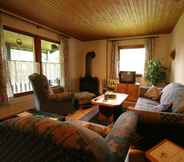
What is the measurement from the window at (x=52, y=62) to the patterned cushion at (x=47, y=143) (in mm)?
3589

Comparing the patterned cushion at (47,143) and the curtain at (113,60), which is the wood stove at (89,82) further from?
the patterned cushion at (47,143)

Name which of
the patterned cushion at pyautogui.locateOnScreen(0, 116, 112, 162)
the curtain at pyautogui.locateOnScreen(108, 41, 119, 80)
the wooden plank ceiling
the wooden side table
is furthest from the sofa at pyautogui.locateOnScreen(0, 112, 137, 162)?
the curtain at pyautogui.locateOnScreen(108, 41, 119, 80)

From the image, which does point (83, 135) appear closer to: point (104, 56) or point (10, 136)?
point (10, 136)

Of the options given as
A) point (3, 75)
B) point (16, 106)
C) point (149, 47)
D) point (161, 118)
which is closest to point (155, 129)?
point (161, 118)

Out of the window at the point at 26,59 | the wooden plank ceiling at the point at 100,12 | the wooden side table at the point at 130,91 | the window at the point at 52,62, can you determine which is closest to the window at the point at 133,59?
the wooden side table at the point at 130,91

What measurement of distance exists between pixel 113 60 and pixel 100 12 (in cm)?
255

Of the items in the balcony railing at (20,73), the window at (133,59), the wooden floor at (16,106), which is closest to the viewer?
the wooden floor at (16,106)

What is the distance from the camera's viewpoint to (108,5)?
8.36 feet

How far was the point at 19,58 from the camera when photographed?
3346 mm

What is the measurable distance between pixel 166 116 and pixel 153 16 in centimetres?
267

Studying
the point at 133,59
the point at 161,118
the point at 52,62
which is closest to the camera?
the point at 161,118

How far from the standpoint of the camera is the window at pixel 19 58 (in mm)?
3149

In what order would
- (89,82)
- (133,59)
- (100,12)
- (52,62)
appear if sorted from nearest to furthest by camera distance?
(100,12), (52,62), (133,59), (89,82)

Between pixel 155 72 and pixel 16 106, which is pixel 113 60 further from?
pixel 16 106
